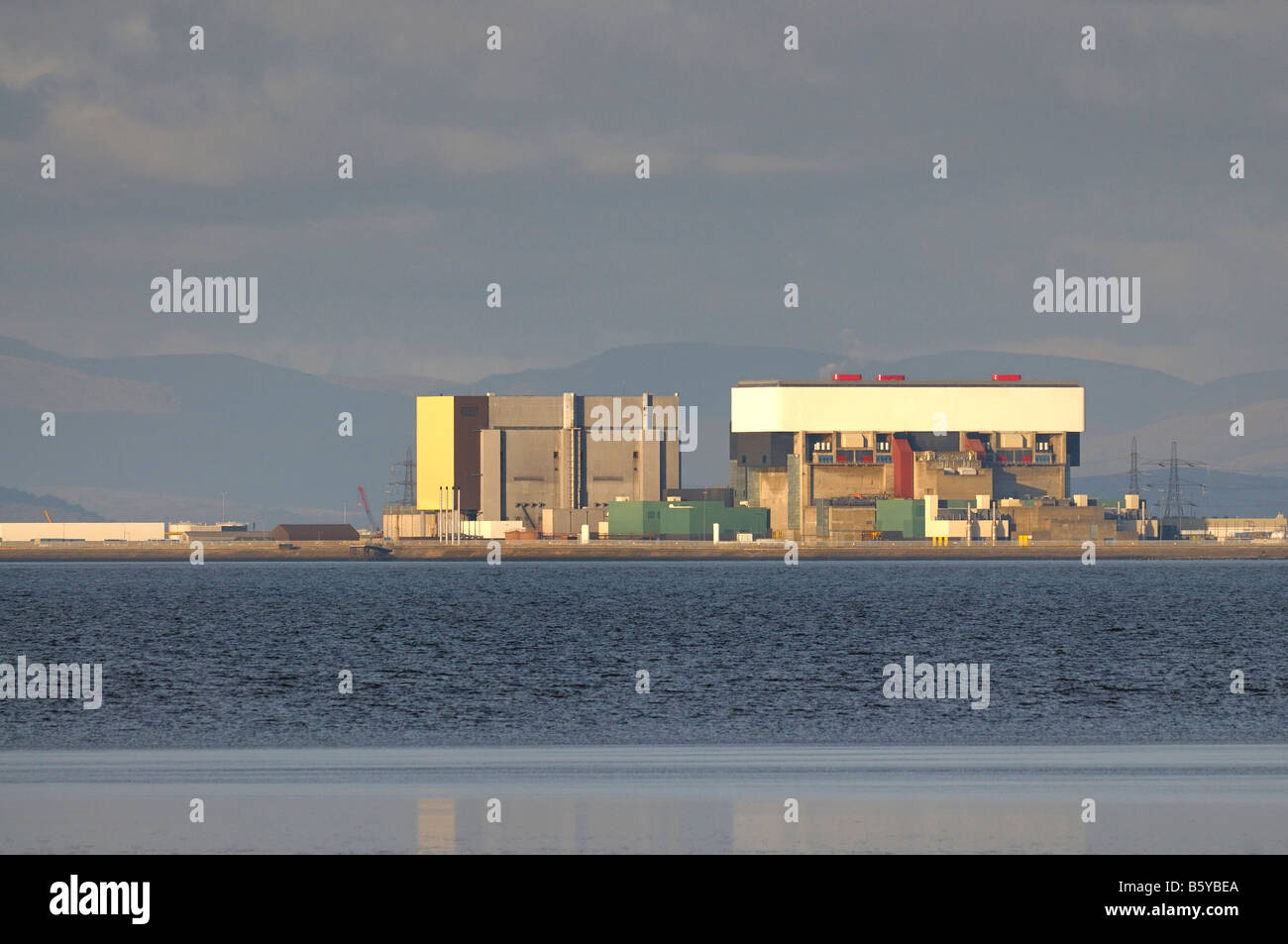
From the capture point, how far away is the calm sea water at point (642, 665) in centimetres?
3650

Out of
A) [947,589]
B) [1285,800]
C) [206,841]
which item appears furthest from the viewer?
[947,589]

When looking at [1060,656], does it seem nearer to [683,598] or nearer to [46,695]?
[46,695]

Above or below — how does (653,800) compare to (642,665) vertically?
above

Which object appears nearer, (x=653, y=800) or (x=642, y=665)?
(x=653, y=800)

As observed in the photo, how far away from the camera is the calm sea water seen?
36.5 m

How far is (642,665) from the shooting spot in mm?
55906

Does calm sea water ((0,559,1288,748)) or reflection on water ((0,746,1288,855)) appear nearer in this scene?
reflection on water ((0,746,1288,855))

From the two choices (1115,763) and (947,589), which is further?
(947,589)

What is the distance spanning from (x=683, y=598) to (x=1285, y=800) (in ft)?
300

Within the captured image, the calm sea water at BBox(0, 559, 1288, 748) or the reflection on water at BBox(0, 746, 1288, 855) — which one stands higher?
the reflection on water at BBox(0, 746, 1288, 855)

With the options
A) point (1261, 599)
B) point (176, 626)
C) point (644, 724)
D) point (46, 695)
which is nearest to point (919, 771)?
point (644, 724)

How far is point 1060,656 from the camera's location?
59.7 metres

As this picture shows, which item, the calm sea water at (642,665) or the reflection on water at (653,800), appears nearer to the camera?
the reflection on water at (653,800)

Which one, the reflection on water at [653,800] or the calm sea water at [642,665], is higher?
the reflection on water at [653,800]
